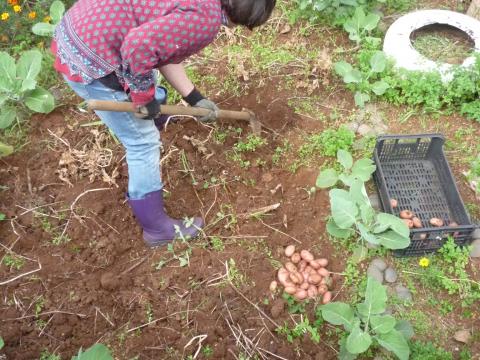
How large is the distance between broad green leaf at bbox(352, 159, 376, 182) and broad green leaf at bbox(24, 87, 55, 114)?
2140 mm

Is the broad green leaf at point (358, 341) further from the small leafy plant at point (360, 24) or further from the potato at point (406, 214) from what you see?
the small leafy plant at point (360, 24)

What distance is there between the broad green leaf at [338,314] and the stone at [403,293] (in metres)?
0.48

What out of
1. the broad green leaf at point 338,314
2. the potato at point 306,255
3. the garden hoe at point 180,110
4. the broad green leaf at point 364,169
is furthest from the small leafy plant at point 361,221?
the garden hoe at point 180,110

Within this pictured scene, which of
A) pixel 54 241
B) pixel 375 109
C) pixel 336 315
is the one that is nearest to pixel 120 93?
pixel 54 241

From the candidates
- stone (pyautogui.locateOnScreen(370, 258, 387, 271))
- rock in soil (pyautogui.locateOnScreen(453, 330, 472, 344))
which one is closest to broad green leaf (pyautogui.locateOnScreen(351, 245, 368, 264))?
stone (pyautogui.locateOnScreen(370, 258, 387, 271))

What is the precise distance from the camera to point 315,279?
A: 8.35 feet

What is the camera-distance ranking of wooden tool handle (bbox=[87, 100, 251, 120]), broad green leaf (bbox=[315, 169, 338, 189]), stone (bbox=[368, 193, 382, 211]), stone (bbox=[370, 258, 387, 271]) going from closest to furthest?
wooden tool handle (bbox=[87, 100, 251, 120]) < stone (bbox=[370, 258, 387, 271]) < broad green leaf (bbox=[315, 169, 338, 189]) < stone (bbox=[368, 193, 382, 211])

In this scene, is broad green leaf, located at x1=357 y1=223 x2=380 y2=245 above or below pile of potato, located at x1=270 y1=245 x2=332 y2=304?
above

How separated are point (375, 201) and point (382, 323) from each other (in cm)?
99

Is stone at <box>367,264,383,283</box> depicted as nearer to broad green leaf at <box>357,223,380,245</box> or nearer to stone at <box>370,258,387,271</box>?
stone at <box>370,258,387,271</box>

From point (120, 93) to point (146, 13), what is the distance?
1.56ft

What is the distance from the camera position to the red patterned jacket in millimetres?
1687

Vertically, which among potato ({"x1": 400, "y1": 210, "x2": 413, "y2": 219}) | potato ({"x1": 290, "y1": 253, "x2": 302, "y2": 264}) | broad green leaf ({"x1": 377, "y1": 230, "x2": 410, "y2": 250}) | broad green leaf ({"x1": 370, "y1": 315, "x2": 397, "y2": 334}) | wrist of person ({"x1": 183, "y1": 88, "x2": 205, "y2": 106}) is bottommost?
potato ({"x1": 290, "y1": 253, "x2": 302, "y2": 264})

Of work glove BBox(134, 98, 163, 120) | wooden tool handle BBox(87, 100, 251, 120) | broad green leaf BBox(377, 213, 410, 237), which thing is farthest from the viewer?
broad green leaf BBox(377, 213, 410, 237)
